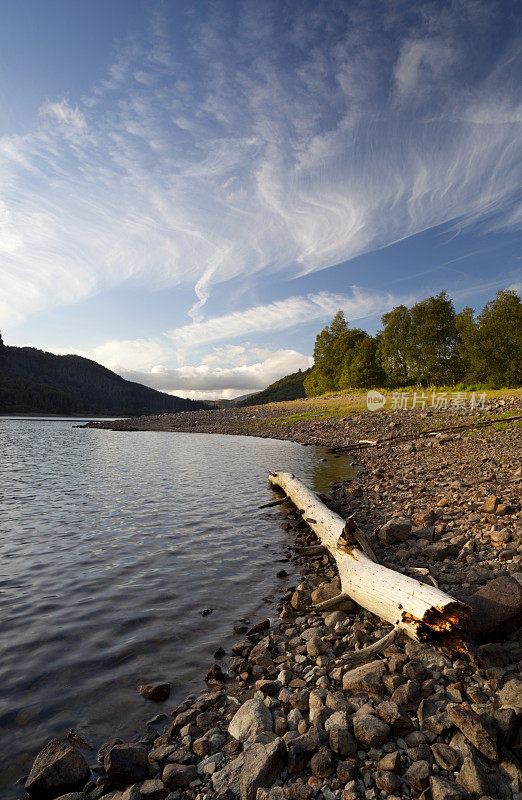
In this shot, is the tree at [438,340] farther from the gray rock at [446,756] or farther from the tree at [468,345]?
the gray rock at [446,756]

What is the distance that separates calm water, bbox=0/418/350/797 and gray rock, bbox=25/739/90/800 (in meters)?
0.28

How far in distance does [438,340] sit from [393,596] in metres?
67.3

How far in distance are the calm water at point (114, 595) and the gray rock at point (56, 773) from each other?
0.92 feet

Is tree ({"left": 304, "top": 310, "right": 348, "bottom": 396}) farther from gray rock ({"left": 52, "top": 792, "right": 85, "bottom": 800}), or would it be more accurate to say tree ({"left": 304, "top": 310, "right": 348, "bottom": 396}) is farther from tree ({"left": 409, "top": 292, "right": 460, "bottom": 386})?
gray rock ({"left": 52, "top": 792, "right": 85, "bottom": 800})

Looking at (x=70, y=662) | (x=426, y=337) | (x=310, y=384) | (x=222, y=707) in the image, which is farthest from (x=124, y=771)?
(x=310, y=384)

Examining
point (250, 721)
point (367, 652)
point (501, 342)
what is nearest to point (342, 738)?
point (250, 721)

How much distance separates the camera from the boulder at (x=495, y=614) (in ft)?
15.9

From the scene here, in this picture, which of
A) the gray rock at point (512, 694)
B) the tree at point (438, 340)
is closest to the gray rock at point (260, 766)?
the gray rock at point (512, 694)

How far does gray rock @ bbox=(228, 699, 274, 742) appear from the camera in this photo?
3.97 meters

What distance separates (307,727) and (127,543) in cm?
757

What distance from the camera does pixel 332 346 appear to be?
93.7 metres

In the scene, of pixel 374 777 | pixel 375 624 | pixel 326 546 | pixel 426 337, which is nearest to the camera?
pixel 374 777

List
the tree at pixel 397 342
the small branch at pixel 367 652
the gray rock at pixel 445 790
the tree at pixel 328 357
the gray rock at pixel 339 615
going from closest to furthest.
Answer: the gray rock at pixel 445 790 → the small branch at pixel 367 652 → the gray rock at pixel 339 615 → the tree at pixel 397 342 → the tree at pixel 328 357

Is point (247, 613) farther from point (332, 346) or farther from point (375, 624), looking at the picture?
point (332, 346)
